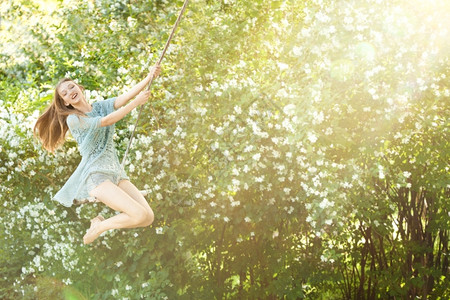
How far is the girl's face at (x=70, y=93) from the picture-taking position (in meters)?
4.30

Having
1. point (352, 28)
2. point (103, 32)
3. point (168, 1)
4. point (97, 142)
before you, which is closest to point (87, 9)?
point (103, 32)

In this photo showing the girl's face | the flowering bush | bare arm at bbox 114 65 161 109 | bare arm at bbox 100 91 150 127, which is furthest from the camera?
the flowering bush

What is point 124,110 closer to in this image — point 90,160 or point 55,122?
point 90,160

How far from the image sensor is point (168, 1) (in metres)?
6.46

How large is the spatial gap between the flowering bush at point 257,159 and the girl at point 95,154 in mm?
700

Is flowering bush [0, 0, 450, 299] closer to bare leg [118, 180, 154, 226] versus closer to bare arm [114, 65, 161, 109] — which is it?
bare arm [114, 65, 161, 109]

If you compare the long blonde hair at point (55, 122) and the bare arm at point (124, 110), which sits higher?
the bare arm at point (124, 110)

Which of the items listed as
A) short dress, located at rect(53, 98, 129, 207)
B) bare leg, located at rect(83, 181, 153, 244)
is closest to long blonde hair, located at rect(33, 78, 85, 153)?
short dress, located at rect(53, 98, 129, 207)

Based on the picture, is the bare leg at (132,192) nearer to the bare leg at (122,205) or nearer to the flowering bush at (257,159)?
the bare leg at (122,205)

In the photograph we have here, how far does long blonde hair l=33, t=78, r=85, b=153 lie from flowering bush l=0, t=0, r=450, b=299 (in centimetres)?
74

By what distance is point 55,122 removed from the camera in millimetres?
4457

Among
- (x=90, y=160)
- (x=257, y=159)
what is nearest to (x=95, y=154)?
(x=90, y=160)

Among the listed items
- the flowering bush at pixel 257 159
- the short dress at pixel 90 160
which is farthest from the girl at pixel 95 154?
the flowering bush at pixel 257 159

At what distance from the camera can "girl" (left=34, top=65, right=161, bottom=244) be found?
420 cm
